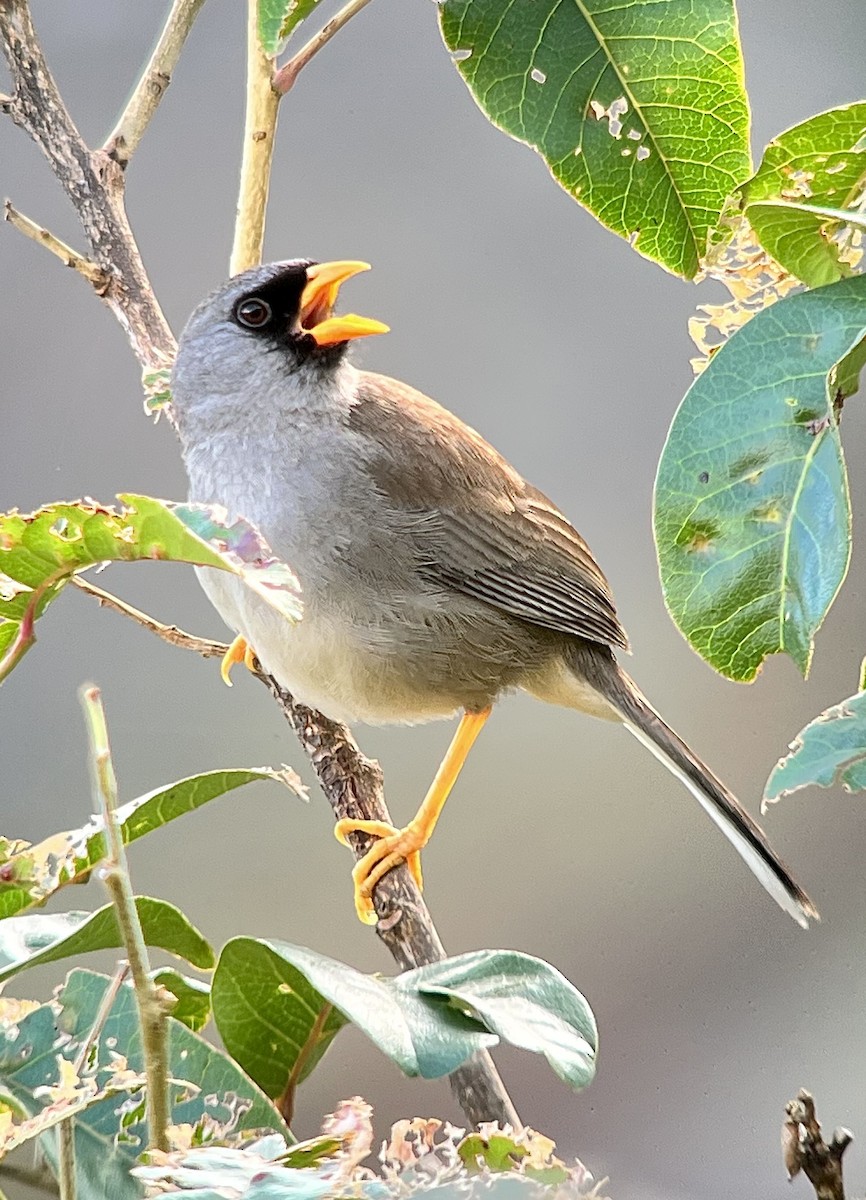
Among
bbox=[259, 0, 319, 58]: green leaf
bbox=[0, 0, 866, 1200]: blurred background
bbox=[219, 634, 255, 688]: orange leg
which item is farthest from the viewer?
bbox=[0, 0, 866, 1200]: blurred background

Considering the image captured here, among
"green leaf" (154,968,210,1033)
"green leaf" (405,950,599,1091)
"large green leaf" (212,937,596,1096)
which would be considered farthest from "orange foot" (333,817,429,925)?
"green leaf" (405,950,599,1091)

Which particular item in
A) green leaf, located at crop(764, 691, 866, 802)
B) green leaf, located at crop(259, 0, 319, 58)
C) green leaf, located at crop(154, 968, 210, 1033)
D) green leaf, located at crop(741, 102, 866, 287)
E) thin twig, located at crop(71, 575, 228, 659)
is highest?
green leaf, located at crop(259, 0, 319, 58)

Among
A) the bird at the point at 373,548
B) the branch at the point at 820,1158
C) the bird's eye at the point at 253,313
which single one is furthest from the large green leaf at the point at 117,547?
the bird's eye at the point at 253,313

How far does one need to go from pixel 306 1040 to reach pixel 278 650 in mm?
596

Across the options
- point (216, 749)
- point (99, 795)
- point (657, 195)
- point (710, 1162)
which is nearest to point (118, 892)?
point (99, 795)

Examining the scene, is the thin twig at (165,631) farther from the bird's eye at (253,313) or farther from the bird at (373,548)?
the bird's eye at (253,313)

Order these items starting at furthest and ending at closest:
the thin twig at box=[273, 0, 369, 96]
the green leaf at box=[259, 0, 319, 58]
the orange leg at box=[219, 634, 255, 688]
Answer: the orange leg at box=[219, 634, 255, 688] < the thin twig at box=[273, 0, 369, 96] < the green leaf at box=[259, 0, 319, 58]

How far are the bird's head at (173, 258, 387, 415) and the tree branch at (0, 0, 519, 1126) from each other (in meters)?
0.06

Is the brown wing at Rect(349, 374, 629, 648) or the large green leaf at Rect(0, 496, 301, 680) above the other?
the brown wing at Rect(349, 374, 629, 648)

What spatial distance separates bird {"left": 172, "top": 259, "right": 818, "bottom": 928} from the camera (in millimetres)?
1403

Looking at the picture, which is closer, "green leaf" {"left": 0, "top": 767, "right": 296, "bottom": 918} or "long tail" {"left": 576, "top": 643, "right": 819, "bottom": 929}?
"green leaf" {"left": 0, "top": 767, "right": 296, "bottom": 918}

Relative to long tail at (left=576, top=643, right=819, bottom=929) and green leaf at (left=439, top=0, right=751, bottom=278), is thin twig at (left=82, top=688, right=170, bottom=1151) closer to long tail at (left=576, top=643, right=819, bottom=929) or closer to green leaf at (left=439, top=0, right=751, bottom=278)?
green leaf at (left=439, top=0, right=751, bottom=278)

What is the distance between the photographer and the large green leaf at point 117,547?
0.55 metres

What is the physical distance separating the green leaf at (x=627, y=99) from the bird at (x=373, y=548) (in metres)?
0.50
